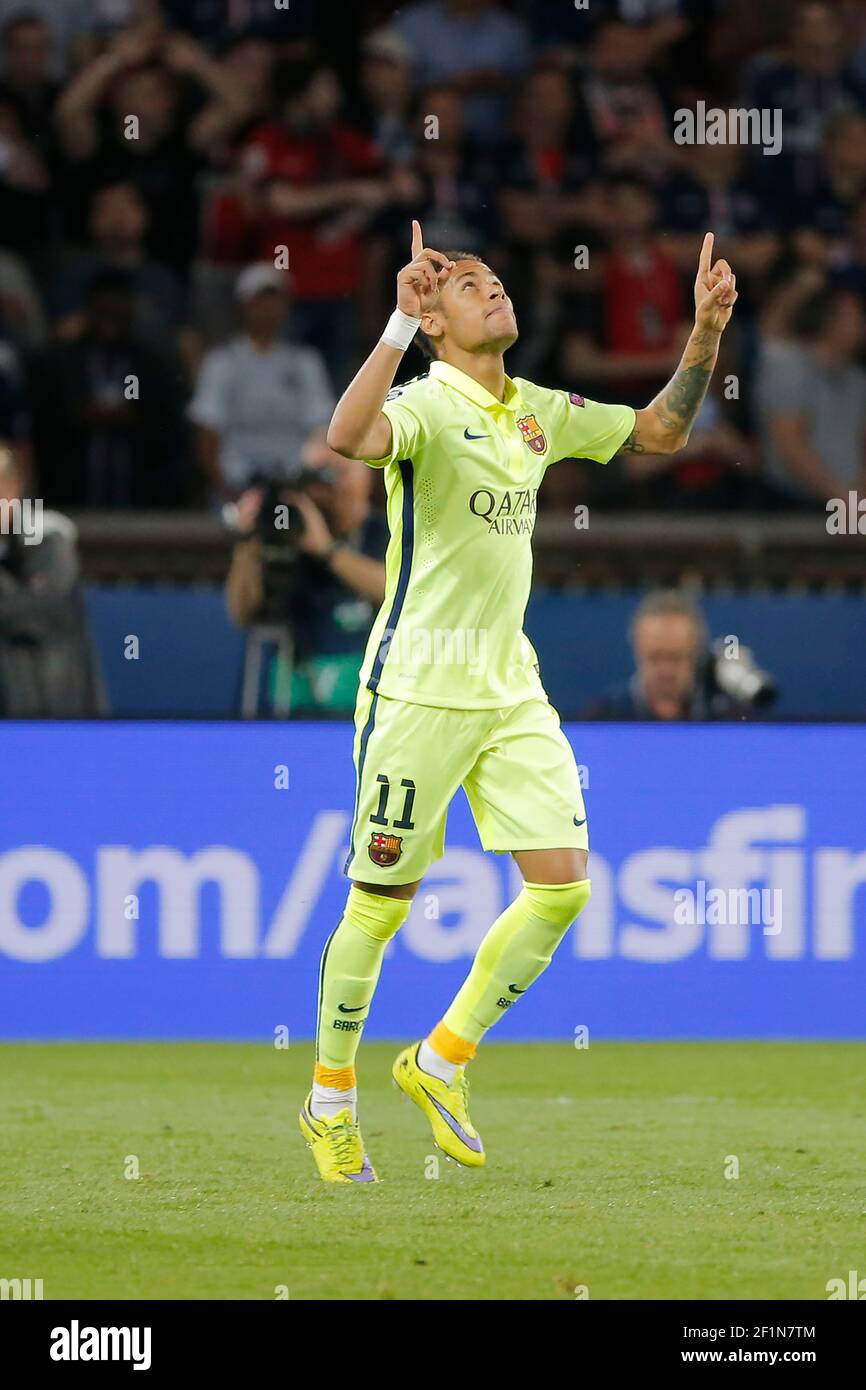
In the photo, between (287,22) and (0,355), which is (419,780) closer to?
(0,355)

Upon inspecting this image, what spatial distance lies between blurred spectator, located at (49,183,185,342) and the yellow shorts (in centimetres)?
440

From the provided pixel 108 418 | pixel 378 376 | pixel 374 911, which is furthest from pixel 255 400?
pixel 378 376

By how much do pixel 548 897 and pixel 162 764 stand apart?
8.05 feet

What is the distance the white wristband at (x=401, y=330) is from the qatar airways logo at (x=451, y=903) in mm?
2810

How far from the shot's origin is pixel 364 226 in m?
9.50

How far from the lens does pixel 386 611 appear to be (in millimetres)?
5258

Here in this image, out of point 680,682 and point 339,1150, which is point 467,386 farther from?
point 680,682

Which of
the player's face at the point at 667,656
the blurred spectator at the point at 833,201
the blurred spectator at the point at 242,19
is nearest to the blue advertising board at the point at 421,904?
the player's face at the point at 667,656

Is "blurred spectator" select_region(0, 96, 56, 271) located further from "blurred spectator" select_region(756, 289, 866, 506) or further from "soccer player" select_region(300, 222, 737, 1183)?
"soccer player" select_region(300, 222, 737, 1183)

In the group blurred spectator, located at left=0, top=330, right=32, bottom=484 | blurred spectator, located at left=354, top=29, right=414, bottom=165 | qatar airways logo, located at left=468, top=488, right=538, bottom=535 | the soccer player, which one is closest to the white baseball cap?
blurred spectator, located at left=354, top=29, right=414, bottom=165

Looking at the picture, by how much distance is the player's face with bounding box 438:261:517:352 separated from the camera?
5.17m

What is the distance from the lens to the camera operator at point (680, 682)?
7.49 m

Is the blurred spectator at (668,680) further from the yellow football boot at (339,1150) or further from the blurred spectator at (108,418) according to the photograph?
the yellow football boot at (339,1150)

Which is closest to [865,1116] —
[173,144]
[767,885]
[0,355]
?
[767,885]
